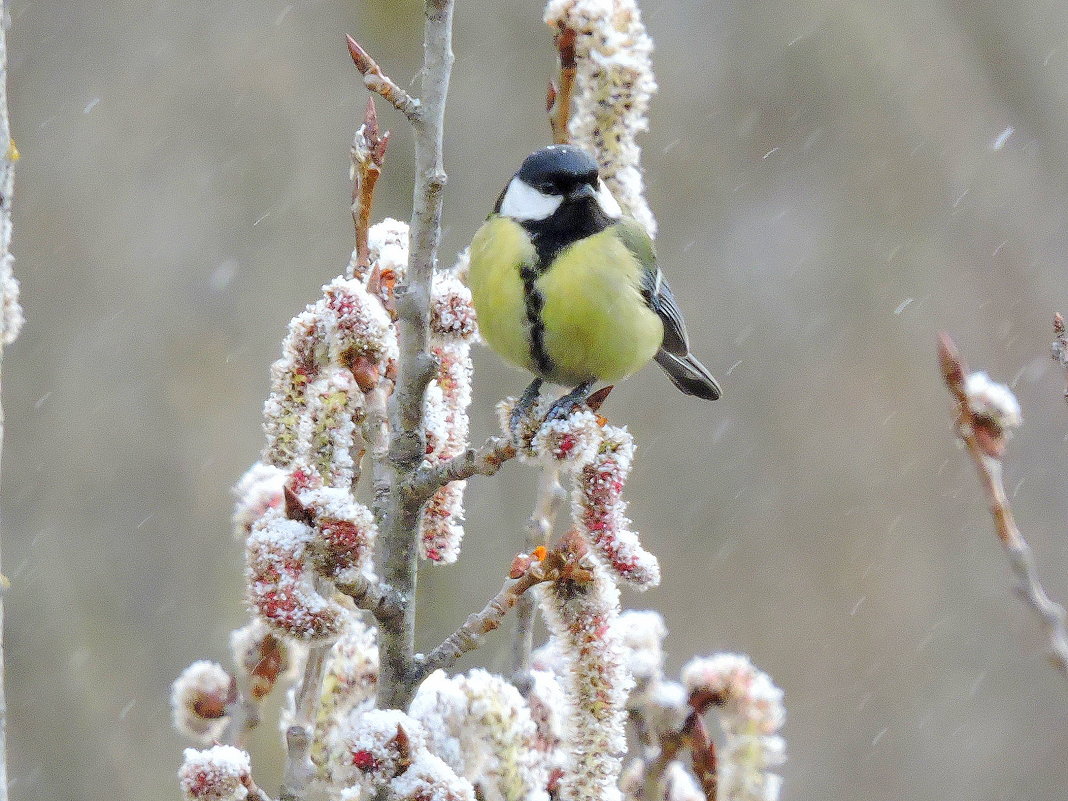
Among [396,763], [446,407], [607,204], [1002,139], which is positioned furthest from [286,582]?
[1002,139]

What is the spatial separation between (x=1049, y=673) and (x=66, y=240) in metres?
3.82

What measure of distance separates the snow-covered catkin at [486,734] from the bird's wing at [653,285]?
79cm

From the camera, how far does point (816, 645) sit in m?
Result: 4.39

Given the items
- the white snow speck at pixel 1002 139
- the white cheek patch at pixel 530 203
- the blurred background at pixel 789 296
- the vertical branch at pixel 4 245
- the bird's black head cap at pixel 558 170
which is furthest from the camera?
the white snow speck at pixel 1002 139

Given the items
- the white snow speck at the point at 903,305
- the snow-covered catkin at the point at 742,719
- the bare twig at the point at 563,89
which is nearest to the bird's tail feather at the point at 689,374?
the bare twig at the point at 563,89

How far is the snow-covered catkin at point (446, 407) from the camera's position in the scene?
1.12 metres

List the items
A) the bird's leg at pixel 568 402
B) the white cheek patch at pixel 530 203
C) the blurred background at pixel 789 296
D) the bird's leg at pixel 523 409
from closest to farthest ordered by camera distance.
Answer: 1. the bird's leg at pixel 568 402
2. the bird's leg at pixel 523 409
3. the white cheek patch at pixel 530 203
4. the blurred background at pixel 789 296

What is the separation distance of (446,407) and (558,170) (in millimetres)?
562

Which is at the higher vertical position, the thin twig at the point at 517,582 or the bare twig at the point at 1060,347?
the bare twig at the point at 1060,347

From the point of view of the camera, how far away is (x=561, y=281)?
1611 mm

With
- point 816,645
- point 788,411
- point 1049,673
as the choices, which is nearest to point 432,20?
point 788,411

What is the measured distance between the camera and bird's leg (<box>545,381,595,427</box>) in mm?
1128

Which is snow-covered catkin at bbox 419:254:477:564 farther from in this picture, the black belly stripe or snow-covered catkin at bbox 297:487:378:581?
the black belly stripe

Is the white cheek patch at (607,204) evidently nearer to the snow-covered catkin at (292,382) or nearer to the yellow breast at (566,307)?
the yellow breast at (566,307)
